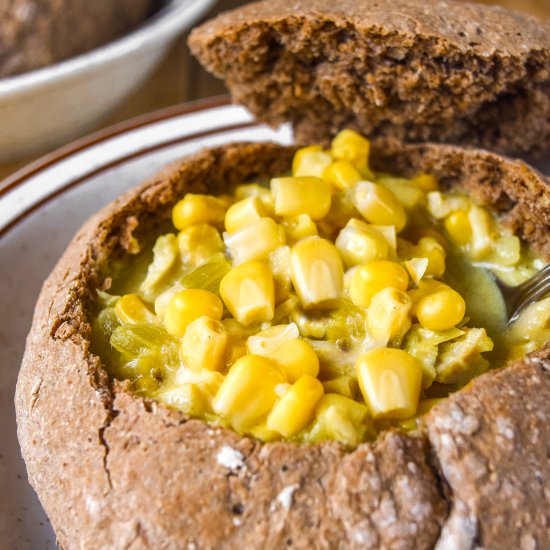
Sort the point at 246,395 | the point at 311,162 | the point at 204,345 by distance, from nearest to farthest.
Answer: the point at 246,395
the point at 204,345
the point at 311,162

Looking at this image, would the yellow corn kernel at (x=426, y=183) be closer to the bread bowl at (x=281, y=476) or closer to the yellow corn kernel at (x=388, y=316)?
the yellow corn kernel at (x=388, y=316)

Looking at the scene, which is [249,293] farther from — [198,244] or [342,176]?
[342,176]

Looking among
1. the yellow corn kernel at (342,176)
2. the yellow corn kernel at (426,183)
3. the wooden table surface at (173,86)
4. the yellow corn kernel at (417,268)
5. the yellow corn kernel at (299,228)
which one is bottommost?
the wooden table surface at (173,86)

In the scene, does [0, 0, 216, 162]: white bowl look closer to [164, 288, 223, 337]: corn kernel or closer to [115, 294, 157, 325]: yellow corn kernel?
[115, 294, 157, 325]: yellow corn kernel

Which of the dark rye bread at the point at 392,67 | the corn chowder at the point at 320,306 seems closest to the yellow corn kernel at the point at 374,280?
the corn chowder at the point at 320,306

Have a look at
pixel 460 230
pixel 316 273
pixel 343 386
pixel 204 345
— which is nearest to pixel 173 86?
pixel 460 230

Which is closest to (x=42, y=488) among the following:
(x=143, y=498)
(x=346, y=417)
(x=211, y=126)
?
(x=143, y=498)
